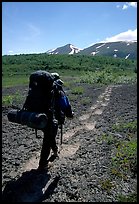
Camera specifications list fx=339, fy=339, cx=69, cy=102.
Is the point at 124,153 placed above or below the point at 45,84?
below

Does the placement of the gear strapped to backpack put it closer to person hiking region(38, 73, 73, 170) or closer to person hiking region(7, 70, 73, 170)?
person hiking region(7, 70, 73, 170)

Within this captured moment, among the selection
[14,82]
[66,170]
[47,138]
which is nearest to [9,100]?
[47,138]

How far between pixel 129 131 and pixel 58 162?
4.24 meters

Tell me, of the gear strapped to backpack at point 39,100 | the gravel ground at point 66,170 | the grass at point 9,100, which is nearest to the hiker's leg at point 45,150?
the gravel ground at point 66,170

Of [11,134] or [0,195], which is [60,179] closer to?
[0,195]

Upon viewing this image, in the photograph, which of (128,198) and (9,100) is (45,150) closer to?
(128,198)

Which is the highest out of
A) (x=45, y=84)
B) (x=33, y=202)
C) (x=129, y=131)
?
(x=45, y=84)

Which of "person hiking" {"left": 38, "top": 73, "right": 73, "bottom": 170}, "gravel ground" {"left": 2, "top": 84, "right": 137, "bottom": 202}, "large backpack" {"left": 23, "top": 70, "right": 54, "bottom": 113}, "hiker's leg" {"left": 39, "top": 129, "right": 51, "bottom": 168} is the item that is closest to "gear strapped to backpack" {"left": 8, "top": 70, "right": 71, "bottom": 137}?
"large backpack" {"left": 23, "top": 70, "right": 54, "bottom": 113}

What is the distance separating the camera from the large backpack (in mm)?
7668

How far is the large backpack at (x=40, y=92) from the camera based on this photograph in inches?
302

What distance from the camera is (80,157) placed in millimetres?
9344

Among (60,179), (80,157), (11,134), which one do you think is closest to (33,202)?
(60,179)

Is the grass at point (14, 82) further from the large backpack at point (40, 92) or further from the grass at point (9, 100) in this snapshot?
the large backpack at point (40, 92)

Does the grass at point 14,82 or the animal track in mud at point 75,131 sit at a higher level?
the grass at point 14,82
